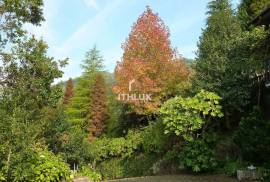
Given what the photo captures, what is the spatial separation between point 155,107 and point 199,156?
9115 mm

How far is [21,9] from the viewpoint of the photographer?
50.0 feet

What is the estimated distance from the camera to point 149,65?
83.9 feet

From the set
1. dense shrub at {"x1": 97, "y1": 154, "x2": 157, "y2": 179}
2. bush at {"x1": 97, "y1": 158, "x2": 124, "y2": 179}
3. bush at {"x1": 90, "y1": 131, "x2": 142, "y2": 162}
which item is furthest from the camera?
bush at {"x1": 90, "y1": 131, "x2": 142, "y2": 162}

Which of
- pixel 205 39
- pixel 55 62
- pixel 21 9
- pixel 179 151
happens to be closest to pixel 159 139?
pixel 179 151

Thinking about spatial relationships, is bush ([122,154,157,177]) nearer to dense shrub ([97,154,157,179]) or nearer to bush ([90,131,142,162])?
dense shrub ([97,154,157,179])

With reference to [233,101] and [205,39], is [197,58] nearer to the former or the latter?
[205,39]

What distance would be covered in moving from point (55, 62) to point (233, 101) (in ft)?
26.5

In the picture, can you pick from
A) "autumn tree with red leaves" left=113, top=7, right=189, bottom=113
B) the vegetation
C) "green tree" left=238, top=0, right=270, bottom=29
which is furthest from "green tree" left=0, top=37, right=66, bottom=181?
"green tree" left=238, top=0, right=270, bottom=29

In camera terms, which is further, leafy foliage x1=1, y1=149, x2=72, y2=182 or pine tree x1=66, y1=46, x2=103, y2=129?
pine tree x1=66, y1=46, x2=103, y2=129

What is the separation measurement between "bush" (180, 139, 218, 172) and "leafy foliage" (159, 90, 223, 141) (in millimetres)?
698

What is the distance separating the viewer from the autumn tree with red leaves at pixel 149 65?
25.5m

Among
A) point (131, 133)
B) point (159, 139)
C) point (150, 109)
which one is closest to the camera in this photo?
point (159, 139)

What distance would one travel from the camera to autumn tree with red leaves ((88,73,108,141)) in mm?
34781

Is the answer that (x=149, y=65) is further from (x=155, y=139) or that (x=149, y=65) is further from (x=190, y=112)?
(x=190, y=112)
